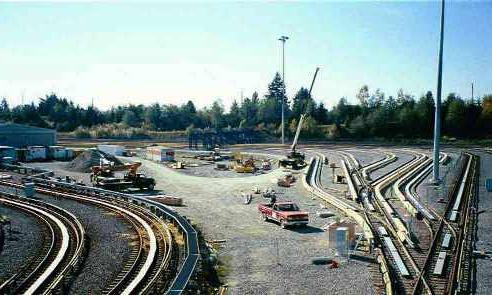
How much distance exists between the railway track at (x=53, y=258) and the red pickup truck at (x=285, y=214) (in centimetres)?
964

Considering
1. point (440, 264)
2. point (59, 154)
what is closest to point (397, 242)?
point (440, 264)

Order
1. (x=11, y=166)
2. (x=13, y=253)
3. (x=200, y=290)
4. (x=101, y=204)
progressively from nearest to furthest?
1. (x=200, y=290)
2. (x=13, y=253)
3. (x=101, y=204)
4. (x=11, y=166)

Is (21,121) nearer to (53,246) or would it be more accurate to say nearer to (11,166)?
(11,166)

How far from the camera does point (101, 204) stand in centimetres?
3097

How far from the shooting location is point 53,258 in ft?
62.8

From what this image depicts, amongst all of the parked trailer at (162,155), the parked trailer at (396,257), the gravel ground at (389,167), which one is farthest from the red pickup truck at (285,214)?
the parked trailer at (162,155)

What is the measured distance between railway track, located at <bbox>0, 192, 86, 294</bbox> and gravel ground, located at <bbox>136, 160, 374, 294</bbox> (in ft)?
18.4

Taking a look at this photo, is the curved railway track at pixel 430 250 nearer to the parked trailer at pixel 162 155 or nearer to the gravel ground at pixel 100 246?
the gravel ground at pixel 100 246

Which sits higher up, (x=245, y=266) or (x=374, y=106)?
(x=374, y=106)

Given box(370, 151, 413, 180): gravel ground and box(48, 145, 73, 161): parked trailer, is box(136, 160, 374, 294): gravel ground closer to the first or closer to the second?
box(370, 151, 413, 180): gravel ground

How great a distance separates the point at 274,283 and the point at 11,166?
149 ft

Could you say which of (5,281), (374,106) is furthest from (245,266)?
(374,106)

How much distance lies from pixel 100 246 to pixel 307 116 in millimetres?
87168

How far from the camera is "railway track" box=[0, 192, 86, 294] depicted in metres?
15.5
